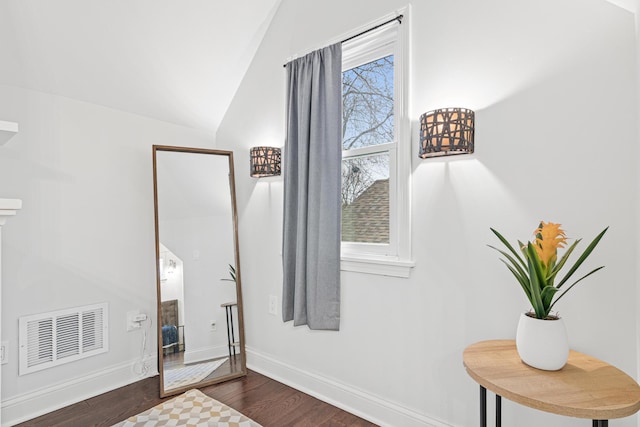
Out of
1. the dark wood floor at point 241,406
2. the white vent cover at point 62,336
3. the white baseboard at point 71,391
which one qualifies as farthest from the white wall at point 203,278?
the white vent cover at point 62,336

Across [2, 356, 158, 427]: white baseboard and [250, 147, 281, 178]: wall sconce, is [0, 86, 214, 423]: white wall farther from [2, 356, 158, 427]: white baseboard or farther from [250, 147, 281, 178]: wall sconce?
[250, 147, 281, 178]: wall sconce

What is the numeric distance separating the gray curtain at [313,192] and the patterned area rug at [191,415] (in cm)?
62

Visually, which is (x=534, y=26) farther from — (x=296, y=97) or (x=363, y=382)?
(x=363, y=382)

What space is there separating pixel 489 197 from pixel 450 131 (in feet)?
1.14

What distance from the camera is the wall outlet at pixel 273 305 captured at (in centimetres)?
257

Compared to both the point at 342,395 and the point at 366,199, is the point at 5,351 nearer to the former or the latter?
the point at 342,395

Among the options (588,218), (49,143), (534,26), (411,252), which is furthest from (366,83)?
(49,143)

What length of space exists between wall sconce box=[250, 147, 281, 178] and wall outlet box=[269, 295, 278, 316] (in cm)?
88

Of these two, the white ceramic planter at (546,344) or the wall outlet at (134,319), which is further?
the wall outlet at (134,319)

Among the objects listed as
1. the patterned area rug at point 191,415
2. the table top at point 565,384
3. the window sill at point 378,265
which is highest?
the window sill at point 378,265

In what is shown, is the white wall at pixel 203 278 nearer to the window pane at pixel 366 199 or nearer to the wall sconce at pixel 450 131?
the window pane at pixel 366 199

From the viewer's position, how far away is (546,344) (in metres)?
1.19

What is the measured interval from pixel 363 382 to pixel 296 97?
1789 mm

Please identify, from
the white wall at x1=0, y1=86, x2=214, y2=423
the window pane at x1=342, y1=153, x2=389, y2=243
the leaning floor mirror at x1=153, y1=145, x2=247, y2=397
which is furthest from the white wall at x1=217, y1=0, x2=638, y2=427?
the white wall at x1=0, y1=86, x2=214, y2=423
